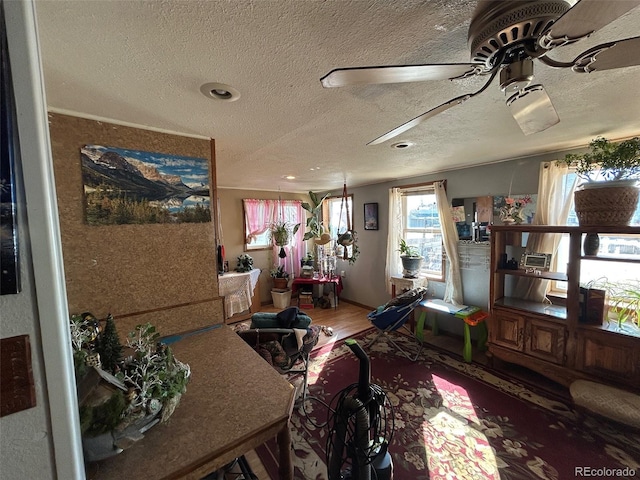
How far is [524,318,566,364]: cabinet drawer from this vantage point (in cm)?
210

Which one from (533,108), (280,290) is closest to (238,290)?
(280,290)

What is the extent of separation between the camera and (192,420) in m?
0.95

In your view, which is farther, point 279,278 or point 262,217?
point 262,217

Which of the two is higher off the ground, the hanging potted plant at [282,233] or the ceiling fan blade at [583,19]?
the ceiling fan blade at [583,19]

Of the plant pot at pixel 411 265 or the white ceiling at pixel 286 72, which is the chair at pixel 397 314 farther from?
the white ceiling at pixel 286 72

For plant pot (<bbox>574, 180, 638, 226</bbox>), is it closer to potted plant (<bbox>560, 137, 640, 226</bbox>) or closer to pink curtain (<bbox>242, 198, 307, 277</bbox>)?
potted plant (<bbox>560, 137, 640, 226</bbox>)

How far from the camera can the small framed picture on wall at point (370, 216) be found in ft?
13.9

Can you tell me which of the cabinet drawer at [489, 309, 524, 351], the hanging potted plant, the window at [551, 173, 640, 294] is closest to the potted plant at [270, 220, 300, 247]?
the hanging potted plant

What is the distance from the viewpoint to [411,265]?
3.54m

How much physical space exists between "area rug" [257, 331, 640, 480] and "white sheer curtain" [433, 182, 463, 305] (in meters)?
0.92

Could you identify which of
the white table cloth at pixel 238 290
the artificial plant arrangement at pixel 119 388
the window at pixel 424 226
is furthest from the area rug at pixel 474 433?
the white table cloth at pixel 238 290

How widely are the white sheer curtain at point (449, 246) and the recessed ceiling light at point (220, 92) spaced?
2877 mm

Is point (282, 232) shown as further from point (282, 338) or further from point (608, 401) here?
point (608, 401)

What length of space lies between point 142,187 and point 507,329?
3.29 m
